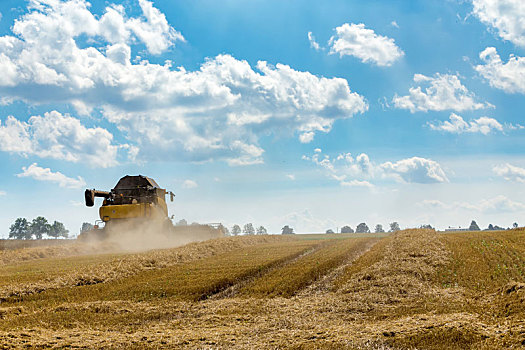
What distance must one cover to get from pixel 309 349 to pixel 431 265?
10581 mm

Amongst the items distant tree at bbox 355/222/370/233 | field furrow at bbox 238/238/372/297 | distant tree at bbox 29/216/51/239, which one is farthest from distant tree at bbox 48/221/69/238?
field furrow at bbox 238/238/372/297

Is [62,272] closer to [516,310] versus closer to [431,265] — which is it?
[431,265]

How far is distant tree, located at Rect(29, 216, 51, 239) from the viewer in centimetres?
12219

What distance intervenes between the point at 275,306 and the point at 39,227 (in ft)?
422

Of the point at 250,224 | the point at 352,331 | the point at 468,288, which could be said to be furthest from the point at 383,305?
the point at 250,224

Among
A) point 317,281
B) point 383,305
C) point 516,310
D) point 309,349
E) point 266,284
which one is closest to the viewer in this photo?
point 309,349

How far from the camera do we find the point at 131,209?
32469mm

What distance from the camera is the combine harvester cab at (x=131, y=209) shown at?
106 ft

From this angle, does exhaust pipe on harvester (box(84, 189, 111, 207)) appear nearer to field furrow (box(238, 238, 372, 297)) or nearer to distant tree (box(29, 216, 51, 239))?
field furrow (box(238, 238, 372, 297))

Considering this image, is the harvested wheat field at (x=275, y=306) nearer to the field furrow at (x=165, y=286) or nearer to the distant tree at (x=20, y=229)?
the field furrow at (x=165, y=286)

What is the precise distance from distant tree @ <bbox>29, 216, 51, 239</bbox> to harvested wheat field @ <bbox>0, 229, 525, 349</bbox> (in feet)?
387

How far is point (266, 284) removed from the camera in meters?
14.9

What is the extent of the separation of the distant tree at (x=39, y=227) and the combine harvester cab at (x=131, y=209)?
101m

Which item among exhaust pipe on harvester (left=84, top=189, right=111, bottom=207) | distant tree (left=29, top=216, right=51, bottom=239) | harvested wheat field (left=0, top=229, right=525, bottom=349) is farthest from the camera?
distant tree (left=29, top=216, right=51, bottom=239)
